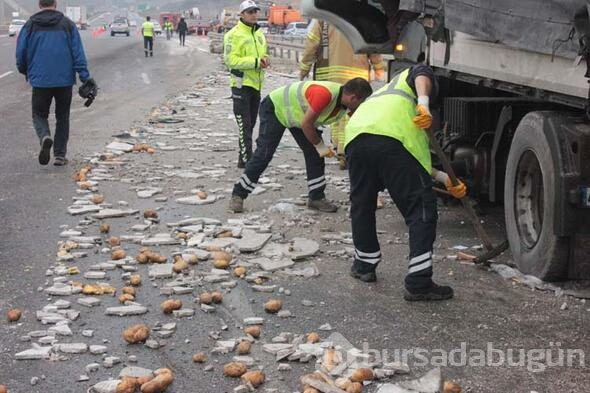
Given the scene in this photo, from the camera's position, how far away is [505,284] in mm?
5691

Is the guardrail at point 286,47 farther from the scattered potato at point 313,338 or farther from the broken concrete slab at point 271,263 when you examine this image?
the scattered potato at point 313,338

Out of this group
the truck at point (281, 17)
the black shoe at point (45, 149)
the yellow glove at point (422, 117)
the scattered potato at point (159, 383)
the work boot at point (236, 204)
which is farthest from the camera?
the truck at point (281, 17)

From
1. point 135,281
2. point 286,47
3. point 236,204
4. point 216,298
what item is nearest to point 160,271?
point 135,281

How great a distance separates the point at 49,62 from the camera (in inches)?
385

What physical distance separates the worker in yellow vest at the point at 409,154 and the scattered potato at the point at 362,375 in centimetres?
128

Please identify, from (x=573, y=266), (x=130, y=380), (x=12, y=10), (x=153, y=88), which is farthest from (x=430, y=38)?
(x=12, y=10)

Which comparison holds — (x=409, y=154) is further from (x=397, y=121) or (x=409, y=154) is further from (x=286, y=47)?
(x=286, y=47)

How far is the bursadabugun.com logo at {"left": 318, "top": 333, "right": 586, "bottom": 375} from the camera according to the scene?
14.1 feet

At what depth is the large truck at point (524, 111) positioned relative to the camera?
5027 millimetres

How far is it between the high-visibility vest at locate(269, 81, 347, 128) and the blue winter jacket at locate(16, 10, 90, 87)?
324cm

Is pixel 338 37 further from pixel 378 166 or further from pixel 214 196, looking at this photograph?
pixel 378 166

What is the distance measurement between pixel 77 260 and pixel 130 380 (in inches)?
94.0

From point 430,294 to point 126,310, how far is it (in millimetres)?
1870

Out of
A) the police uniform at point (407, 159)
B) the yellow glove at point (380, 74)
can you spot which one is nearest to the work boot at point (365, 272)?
the police uniform at point (407, 159)
